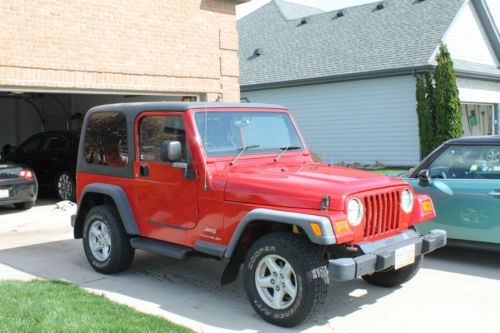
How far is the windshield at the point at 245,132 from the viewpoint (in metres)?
5.43

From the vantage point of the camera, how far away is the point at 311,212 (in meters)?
4.44

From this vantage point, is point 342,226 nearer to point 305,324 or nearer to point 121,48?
point 305,324

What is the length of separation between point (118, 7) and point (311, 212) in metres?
8.68

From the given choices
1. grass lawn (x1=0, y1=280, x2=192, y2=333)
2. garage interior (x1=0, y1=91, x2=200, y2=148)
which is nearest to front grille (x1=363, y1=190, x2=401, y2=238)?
grass lawn (x1=0, y1=280, x2=192, y2=333)

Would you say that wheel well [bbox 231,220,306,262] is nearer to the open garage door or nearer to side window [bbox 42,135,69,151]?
the open garage door

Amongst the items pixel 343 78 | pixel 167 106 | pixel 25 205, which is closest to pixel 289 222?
pixel 167 106

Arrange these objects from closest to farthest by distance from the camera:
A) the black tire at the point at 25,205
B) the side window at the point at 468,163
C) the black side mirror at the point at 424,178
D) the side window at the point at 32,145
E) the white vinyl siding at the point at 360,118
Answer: the side window at the point at 468,163, the black side mirror at the point at 424,178, the black tire at the point at 25,205, the side window at the point at 32,145, the white vinyl siding at the point at 360,118

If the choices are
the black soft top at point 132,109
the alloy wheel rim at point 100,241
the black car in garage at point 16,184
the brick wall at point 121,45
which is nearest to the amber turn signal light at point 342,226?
the black soft top at point 132,109

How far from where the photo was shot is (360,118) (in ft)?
64.4

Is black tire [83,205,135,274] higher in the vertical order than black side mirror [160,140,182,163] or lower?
lower

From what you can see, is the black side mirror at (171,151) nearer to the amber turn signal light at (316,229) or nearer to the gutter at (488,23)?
the amber turn signal light at (316,229)

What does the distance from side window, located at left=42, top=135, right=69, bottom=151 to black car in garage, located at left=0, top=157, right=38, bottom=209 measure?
1998 millimetres

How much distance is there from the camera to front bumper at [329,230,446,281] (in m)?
4.24

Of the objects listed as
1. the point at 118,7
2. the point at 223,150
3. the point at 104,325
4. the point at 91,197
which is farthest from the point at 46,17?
the point at 104,325
